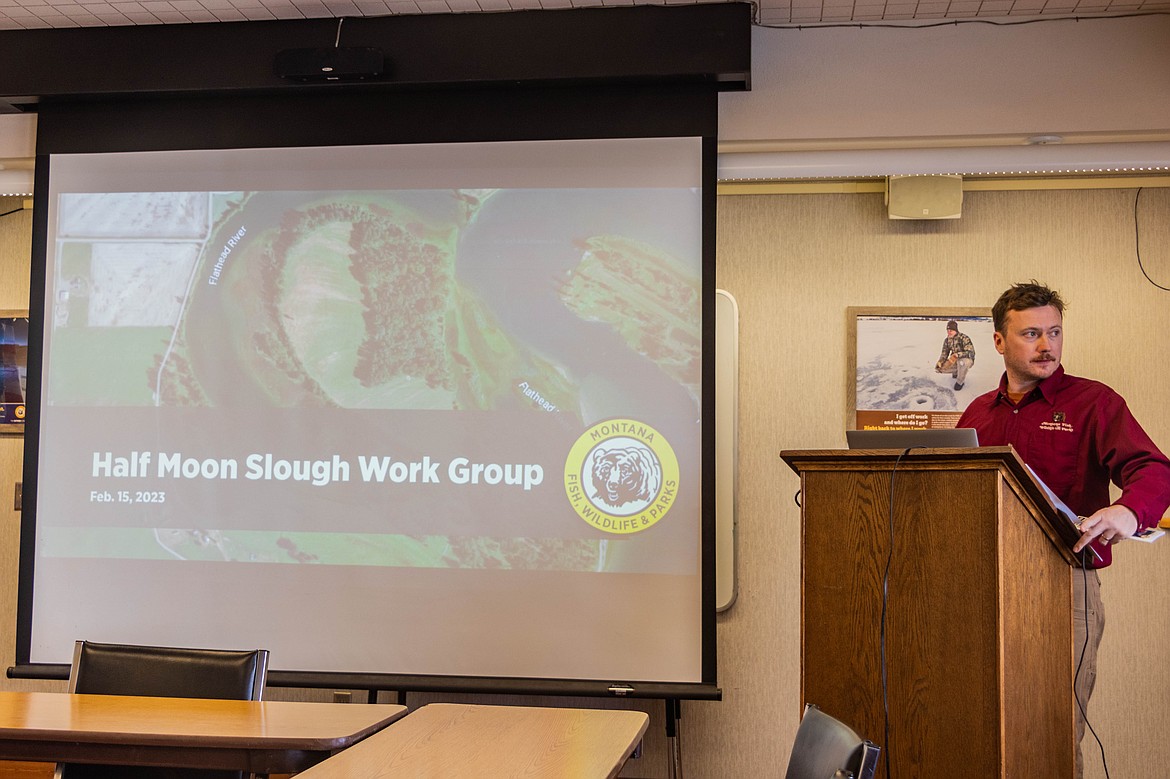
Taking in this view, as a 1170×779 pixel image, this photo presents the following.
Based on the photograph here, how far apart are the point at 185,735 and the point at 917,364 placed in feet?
10.6

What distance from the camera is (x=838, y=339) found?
4281 mm

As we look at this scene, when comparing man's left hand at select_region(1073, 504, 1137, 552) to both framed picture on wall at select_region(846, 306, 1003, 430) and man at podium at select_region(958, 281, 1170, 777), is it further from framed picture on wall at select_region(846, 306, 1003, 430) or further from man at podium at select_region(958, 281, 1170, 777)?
framed picture on wall at select_region(846, 306, 1003, 430)

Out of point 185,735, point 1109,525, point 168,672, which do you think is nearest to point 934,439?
point 1109,525

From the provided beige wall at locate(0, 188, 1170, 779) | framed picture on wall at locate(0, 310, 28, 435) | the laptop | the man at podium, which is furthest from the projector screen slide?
the laptop

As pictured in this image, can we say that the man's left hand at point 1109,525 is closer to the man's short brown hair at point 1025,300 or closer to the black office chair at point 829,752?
the man's short brown hair at point 1025,300

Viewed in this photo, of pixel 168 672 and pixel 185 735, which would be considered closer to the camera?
pixel 185 735

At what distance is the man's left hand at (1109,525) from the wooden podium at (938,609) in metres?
0.05

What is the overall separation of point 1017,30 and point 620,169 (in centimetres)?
160

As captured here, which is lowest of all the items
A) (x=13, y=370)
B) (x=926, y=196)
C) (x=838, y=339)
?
(x=13, y=370)

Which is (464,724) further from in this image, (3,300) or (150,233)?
(3,300)

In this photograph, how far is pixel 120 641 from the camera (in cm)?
376

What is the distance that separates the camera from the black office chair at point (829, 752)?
4.87 ft

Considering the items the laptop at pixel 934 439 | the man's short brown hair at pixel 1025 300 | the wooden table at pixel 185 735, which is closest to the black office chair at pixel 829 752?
the laptop at pixel 934 439

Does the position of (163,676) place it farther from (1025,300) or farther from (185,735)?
(1025,300)
